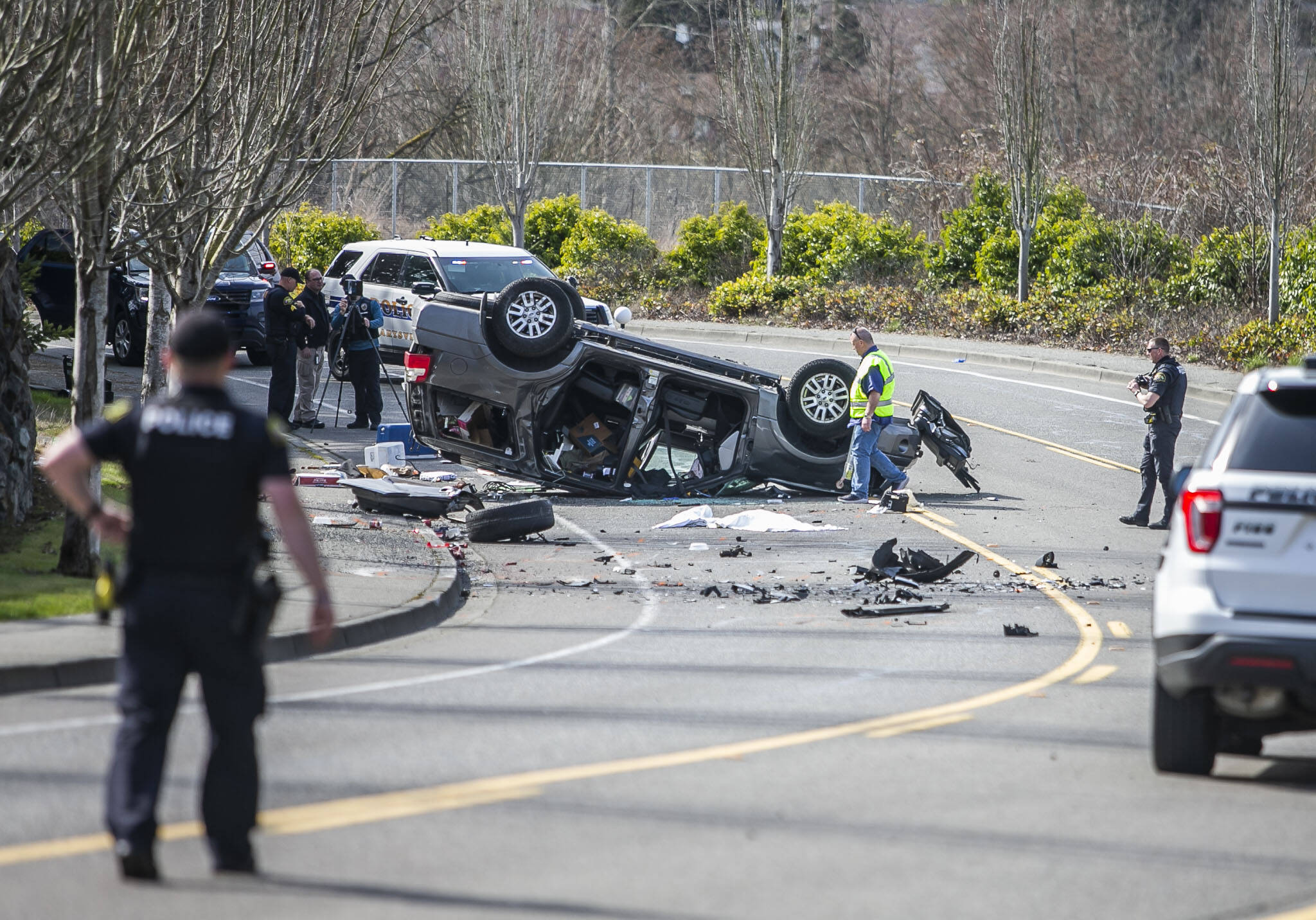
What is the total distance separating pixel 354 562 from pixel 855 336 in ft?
21.4

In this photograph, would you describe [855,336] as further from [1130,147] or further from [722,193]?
[1130,147]

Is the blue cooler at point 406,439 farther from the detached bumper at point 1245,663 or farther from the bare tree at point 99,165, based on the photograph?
the detached bumper at point 1245,663

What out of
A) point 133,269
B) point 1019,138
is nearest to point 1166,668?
point 133,269

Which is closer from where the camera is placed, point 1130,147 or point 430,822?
point 430,822

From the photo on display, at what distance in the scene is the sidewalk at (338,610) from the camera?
8430 mm

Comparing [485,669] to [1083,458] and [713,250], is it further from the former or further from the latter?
[713,250]

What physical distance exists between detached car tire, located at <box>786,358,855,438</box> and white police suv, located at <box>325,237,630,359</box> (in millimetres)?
6214

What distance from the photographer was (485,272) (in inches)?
928

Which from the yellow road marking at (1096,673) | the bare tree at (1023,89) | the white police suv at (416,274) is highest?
the bare tree at (1023,89)

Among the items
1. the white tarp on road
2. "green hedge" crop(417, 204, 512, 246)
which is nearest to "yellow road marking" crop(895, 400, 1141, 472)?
the white tarp on road

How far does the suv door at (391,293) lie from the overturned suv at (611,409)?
685cm

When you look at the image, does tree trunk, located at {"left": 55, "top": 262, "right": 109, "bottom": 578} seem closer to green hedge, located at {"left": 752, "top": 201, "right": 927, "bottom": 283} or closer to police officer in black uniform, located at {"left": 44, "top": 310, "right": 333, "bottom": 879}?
police officer in black uniform, located at {"left": 44, "top": 310, "right": 333, "bottom": 879}

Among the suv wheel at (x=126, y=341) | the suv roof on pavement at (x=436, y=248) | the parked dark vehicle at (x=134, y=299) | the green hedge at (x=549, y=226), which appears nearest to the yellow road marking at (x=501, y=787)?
the suv roof on pavement at (x=436, y=248)

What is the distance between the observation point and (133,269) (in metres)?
25.2
